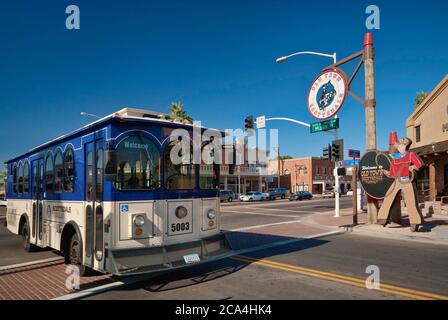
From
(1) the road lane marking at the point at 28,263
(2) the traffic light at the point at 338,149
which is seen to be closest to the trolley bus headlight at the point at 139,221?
(1) the road lane marking at the point at 28,263

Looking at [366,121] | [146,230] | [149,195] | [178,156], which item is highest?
[366,121]

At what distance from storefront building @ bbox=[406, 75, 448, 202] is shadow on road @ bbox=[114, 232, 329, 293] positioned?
15572 mm

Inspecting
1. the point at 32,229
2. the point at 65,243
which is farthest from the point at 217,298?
the point at 32,229

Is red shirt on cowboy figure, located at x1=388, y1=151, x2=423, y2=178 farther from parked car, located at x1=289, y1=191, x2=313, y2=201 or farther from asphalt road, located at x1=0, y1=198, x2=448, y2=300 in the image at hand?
parked car, located at x1=289, y1=191, x2=313, y2=201

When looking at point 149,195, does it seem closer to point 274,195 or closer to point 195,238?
point 195,238

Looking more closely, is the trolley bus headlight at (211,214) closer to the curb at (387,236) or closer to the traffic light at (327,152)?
the curb at (387,236)

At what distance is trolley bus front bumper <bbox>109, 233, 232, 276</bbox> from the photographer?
5.84m

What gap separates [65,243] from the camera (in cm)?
776

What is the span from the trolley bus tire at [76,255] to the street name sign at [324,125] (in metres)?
14.5

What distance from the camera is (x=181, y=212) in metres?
6.93

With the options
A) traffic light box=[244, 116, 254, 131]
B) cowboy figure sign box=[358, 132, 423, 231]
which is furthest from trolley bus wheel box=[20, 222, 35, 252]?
traffic light box=[244, 116, 254, 131]
